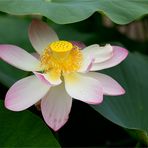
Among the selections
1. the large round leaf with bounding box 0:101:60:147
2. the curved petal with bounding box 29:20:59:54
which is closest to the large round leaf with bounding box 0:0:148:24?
the curved petal with bounding box 29:20:59:54

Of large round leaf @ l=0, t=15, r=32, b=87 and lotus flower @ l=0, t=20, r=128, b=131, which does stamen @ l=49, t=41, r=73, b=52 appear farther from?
large round leaf @ l=0, t=15, r=32, b=87

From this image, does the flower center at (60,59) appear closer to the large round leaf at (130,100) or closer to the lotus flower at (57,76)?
the lotus flower at (57,76)

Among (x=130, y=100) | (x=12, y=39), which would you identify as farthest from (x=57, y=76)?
(x=12, y=39)

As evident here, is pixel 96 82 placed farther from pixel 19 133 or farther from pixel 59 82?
pixel 19 133

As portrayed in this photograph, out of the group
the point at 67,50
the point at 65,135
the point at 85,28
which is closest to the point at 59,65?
the point at 67,50

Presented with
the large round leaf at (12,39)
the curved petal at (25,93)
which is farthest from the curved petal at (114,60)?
the large round leaf at (12,39)
